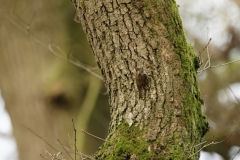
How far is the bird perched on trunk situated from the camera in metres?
1.66

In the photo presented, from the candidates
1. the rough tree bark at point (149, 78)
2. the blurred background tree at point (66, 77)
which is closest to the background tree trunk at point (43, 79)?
the blurred background tree at point (66, 77)

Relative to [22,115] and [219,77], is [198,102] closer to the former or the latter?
[219,77]

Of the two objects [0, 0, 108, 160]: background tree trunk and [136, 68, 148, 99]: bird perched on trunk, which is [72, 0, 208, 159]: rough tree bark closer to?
[136, 68, 148, 99]: bird perched on trunk

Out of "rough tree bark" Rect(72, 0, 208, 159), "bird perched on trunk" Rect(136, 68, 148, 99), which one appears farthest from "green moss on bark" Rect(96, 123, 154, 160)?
"bird perched on trunk" Rect(136, 68, 148, 99)

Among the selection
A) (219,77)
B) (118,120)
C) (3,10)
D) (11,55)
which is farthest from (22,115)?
(118,120)

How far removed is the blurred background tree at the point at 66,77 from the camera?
3168mm

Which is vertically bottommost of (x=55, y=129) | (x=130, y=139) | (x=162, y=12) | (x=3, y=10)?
(x=130, y=139)

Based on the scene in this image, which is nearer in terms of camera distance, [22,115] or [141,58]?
[141,58]

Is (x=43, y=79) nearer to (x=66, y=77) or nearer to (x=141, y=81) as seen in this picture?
(x=66, y=77)

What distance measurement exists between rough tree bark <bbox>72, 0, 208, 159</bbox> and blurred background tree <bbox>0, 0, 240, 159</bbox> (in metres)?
1.40

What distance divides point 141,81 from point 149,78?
0.10 ft

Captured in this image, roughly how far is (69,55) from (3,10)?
613mm

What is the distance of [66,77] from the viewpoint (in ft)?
10.6

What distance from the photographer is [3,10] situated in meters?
3.40
